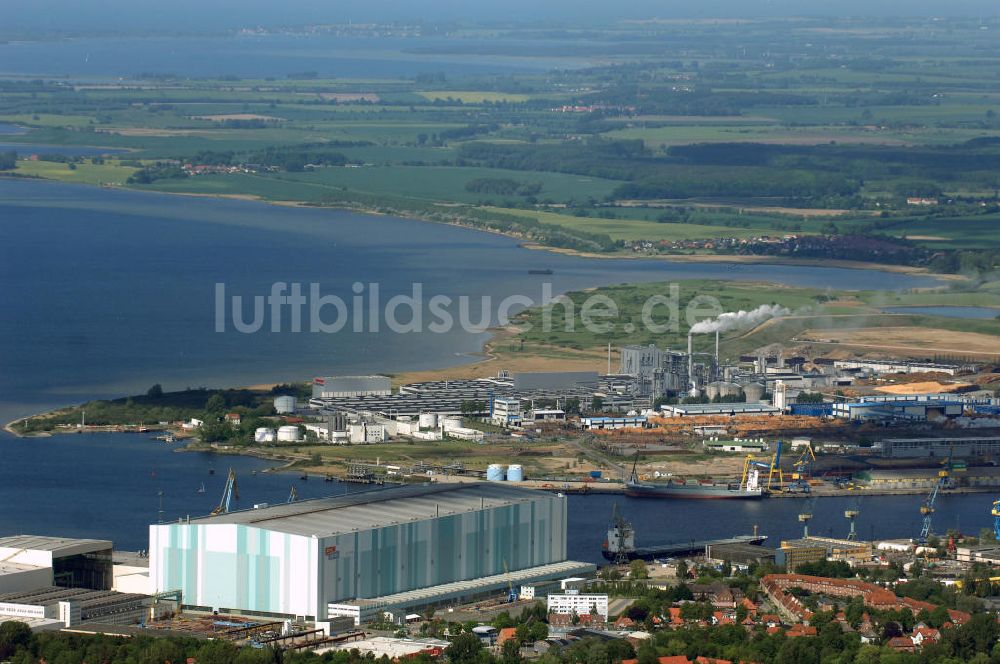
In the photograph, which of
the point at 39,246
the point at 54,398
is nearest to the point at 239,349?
the point at 54,398

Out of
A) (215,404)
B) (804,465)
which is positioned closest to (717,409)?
(804,465)

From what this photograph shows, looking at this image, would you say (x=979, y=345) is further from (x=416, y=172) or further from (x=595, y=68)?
(x=595, y=68)

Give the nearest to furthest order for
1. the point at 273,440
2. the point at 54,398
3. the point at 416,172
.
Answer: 1. the point at 273,440
2. the point at 54,398
3. the point at 416,172

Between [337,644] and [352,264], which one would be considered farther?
[352,264]

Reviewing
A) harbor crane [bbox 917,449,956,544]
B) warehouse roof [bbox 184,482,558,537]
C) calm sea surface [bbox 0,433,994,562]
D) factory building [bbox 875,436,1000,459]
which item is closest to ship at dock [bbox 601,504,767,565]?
calm sea surface [bbox 0,433,994,562]

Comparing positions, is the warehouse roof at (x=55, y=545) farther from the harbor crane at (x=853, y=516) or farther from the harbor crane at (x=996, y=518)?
the harbor crane at (x=996, y=518)

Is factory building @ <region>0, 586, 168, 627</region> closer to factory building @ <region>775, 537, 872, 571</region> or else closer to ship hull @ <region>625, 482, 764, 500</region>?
factory building @ <region>775, 537, 872, 571</region>
